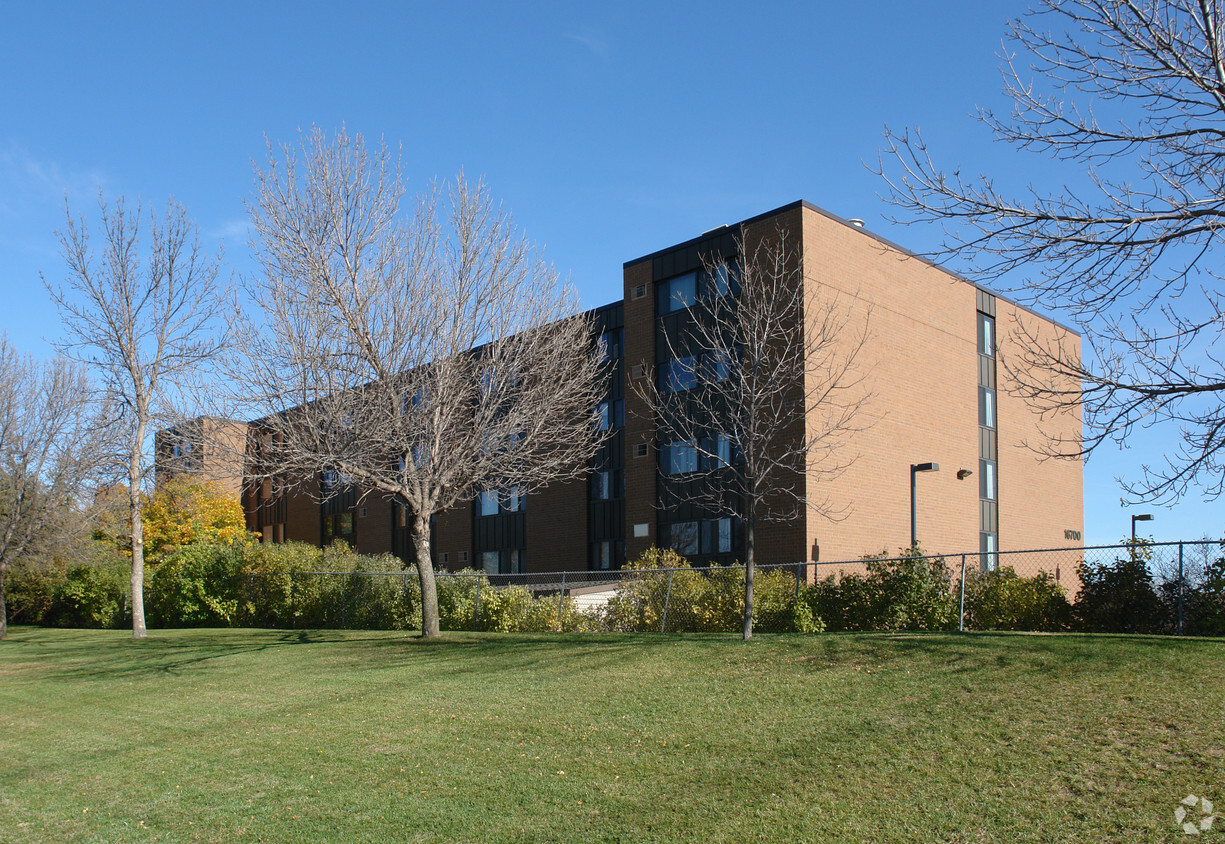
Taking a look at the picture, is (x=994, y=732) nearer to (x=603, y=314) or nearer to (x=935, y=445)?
(x=935, y=445)

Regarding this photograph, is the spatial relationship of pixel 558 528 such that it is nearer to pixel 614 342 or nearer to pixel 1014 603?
pixel 614 342

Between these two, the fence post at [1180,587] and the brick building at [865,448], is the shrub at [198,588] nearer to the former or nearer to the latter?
the brick building at [865,448]

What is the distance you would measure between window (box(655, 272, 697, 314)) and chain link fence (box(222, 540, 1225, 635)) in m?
9.02

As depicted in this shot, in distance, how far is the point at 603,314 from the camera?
32812mm

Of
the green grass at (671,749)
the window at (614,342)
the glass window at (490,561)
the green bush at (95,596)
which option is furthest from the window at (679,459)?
the green bush at (95,596)

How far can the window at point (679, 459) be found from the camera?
28.2m

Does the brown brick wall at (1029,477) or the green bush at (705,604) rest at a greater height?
the brown brick wall at (1029,477)

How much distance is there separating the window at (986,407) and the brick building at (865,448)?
0.07 metres

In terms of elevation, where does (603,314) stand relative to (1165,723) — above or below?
above

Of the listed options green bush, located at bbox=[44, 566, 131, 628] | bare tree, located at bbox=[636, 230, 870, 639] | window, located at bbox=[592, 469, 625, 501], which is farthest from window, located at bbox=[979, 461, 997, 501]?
green bush, located at bbox=[44, 566, 131, 628]

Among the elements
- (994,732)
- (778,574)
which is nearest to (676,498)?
(778,574)

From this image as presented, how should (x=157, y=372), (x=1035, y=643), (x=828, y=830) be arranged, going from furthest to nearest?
1. (x=157, y=372)
2. (x=1035, y=643)
3. (x=828, y=830)

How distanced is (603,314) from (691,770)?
2544cm

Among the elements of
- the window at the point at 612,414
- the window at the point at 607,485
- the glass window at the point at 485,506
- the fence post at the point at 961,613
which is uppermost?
the window at the point at 612,414
